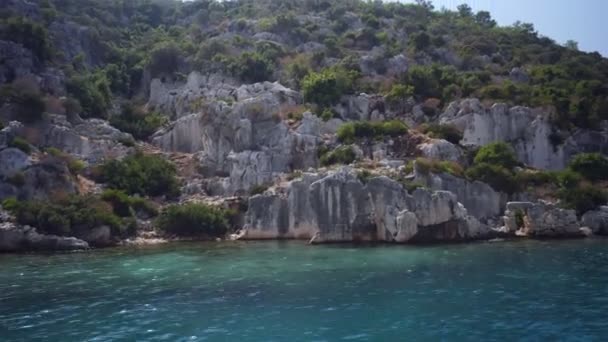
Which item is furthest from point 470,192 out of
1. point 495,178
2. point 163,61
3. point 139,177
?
point 163,61

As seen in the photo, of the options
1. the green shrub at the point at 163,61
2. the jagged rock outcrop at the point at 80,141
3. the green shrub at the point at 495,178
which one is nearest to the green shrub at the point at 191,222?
the jagged rock outcrop at the point at 80,141

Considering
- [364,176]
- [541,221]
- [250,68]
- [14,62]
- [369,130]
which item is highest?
[250,68]

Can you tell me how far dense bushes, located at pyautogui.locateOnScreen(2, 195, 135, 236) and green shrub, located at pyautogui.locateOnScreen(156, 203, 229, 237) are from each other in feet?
9.39

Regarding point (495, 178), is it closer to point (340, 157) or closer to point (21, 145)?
point (340, 157)

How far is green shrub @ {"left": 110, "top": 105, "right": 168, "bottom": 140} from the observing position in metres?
66.7

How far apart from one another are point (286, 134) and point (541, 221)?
24814 millimetres

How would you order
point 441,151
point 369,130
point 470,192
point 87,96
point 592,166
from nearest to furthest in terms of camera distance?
point 470,192, point 441,151, point 592,166, point 369,130, point 87,96

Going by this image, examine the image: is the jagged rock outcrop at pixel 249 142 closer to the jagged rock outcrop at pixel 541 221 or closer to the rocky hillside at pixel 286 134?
the rocky hillside at pixel 286 134

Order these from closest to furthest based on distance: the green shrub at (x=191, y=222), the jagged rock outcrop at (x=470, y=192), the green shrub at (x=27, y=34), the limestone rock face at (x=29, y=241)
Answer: the limestone rock face at (x=29, y=241) < the jagged rock outcrop at (x=470, y=192) < the green shrub at (x=191, y=222) < the green shrub at (x=27, y=34)

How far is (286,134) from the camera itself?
2265 inches

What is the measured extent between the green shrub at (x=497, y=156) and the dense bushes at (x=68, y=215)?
30.3 m

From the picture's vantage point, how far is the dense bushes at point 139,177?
173ft

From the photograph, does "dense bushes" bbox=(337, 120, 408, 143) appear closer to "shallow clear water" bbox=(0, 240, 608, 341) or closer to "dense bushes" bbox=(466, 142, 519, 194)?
"dense bushes" bbox=(466, 142, 519, 194)

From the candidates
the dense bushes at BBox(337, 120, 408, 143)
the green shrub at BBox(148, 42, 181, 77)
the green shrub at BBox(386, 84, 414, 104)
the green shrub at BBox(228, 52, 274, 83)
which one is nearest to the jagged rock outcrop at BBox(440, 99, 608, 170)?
the dense bushes at BBox(337, 120, 408, 143)
